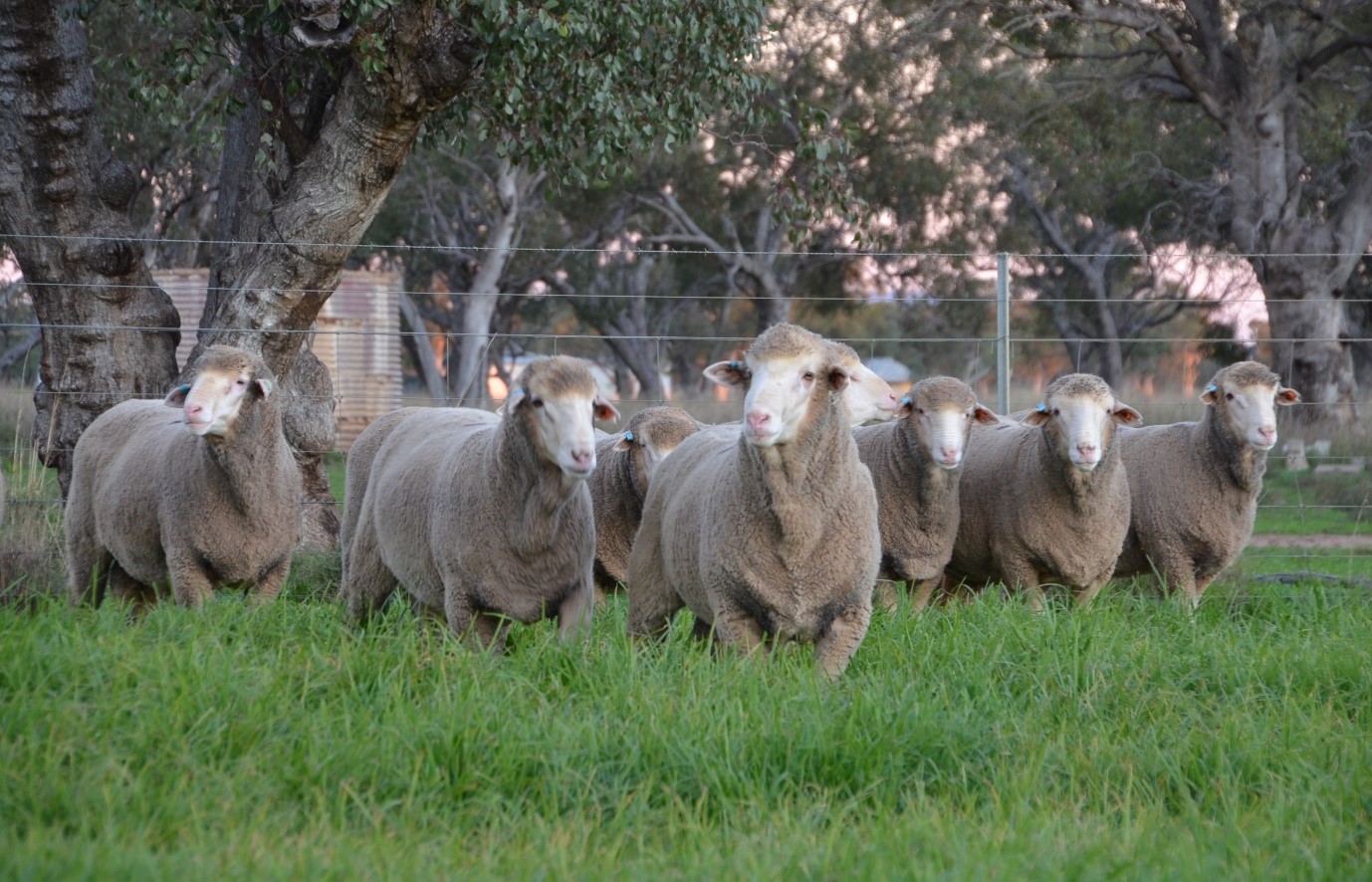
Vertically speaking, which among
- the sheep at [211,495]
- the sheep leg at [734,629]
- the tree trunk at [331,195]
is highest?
the tree trunk at [331,195]

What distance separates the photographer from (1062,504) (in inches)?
267

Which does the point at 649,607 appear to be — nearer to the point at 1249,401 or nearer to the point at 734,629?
the point at 734,629

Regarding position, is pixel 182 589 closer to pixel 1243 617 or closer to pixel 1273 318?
pixel 1243 617

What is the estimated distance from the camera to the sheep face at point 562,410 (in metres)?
4.70

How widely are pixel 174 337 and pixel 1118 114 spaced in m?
17.3

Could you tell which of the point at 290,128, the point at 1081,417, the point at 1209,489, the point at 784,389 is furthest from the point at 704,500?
the point at 290,128

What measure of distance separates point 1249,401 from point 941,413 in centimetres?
176

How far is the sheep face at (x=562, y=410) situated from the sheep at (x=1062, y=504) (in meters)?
2.62

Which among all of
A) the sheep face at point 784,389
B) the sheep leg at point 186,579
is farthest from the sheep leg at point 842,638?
the sheep leg at point 186,579

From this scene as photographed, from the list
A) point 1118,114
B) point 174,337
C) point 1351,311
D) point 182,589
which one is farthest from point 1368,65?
point 182,589

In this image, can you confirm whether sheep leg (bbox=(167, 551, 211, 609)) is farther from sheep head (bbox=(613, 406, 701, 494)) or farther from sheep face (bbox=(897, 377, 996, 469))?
sheep face (bbox=(897, 377, 996, 469))

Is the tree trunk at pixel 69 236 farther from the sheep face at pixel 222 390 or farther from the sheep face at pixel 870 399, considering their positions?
the sheep face at pixel 870 399

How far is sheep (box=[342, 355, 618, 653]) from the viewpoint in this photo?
15.9ft

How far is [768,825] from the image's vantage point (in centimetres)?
354
